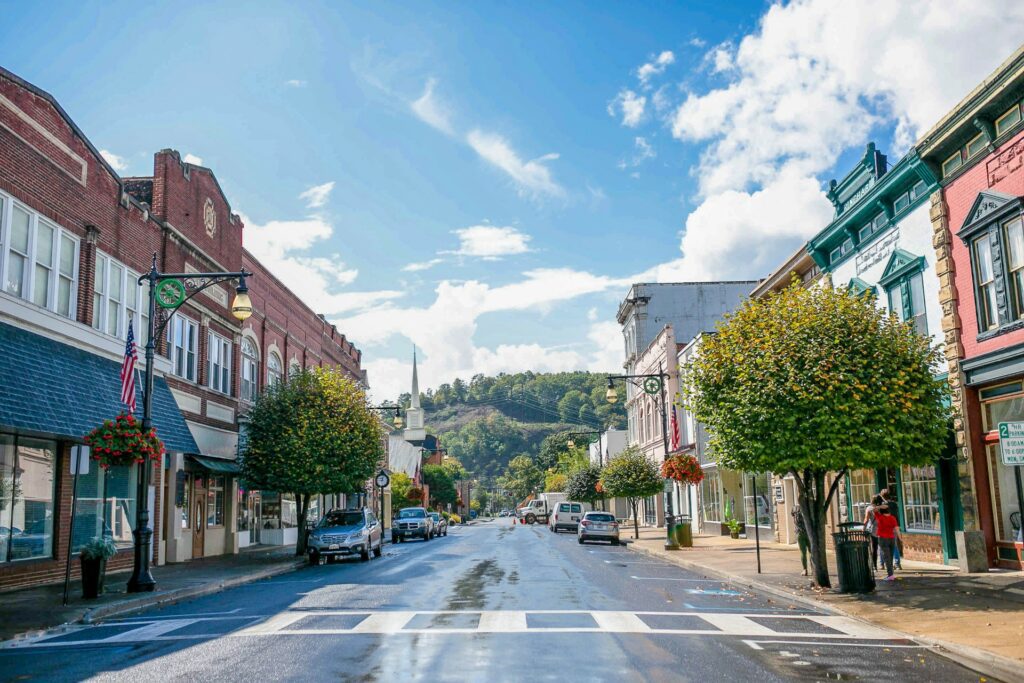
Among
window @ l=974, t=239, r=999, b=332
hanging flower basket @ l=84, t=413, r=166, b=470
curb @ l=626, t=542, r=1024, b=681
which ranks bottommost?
curb @ l=626, t=542, r=1024, b=681

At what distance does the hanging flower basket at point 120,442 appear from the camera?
17.7 metres

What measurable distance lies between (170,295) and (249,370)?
1819 centimetres

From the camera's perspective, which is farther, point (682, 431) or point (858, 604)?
point (682, 431)

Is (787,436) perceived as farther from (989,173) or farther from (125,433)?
(125,433)

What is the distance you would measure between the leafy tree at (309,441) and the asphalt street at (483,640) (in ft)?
35.5

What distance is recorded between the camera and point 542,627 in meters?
12.2

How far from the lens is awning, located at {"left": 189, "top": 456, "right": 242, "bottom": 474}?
29.7m

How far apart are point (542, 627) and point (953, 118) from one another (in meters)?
13.6

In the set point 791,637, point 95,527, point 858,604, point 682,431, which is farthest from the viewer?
point 682,431

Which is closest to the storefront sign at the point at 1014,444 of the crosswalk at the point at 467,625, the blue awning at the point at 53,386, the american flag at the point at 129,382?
the crosswalk at the point at 467,625

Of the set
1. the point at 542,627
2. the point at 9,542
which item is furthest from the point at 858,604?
the point at 9,542

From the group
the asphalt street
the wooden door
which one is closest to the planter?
the asphalt street

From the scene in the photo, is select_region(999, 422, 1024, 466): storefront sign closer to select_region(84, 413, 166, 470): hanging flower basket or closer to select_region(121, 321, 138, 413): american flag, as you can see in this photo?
select_region(84, 413, 166, 470): hanging flower basket

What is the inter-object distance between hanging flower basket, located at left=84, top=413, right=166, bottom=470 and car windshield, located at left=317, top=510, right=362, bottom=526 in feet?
39.3
